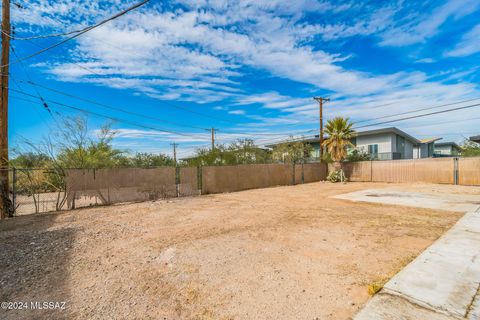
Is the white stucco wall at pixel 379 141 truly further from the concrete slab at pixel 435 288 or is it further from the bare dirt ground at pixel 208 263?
the concrete slab at pixel 435 288

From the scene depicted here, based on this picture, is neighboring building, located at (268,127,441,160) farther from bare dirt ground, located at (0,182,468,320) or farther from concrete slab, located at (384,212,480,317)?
concrete slab, located at (384,212,480,317)

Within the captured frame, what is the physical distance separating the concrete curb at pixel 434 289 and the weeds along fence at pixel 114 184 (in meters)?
9.68

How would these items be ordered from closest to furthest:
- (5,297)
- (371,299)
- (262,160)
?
(371,299), (5,297), (262,160)

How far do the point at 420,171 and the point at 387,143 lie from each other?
883cm

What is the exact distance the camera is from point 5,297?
2779 mm

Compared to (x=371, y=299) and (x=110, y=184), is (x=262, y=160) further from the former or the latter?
(x=371, y=299)

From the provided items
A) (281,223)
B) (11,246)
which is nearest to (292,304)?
(281,223)

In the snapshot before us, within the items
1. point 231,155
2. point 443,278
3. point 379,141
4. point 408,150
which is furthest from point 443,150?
point 443,278

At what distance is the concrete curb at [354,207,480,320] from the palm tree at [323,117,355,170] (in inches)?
593

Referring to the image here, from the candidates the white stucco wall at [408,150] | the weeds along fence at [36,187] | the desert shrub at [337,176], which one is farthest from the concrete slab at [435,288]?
the white stucco wall at [408,150]

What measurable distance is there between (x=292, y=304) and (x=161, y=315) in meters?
1.37

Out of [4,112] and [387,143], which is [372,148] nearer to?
[387,143]

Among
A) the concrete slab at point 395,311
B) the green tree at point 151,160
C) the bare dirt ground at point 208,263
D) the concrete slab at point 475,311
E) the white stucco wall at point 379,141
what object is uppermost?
the white stucco wall at point 379,141

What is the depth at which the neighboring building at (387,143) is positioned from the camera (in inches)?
958
